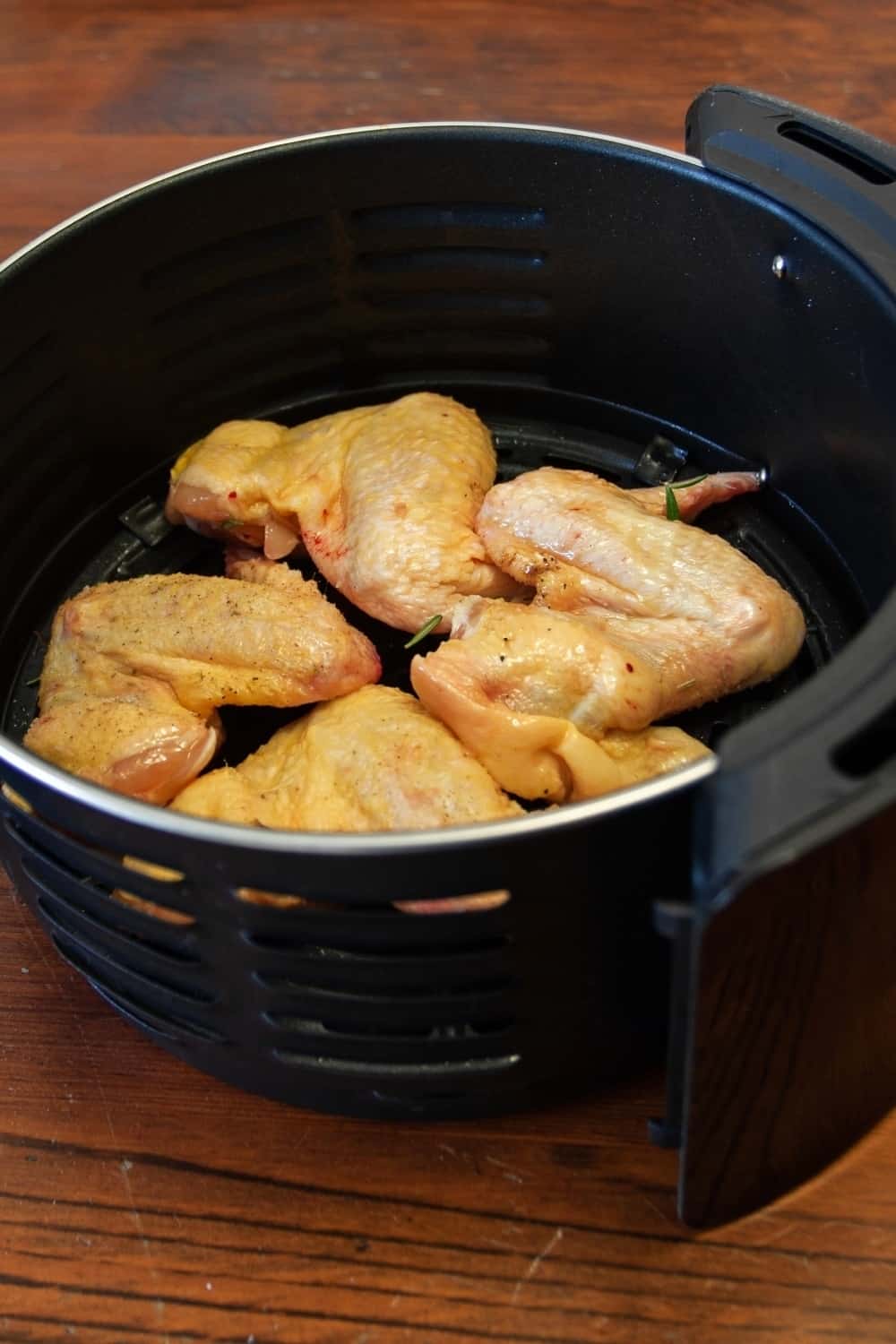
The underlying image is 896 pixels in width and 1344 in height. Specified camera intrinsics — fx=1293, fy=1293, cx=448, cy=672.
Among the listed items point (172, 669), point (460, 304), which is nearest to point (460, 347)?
point (460, 304)

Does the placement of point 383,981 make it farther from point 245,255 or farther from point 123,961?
point 245,255

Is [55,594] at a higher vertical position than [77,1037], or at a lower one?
higher

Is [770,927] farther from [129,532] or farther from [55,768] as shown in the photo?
[129,532]

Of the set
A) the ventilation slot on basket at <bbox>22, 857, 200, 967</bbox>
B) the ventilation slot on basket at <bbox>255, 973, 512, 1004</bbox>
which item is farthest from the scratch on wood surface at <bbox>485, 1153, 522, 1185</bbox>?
the ventilation slot on basket at <bbox>22, 857, 200, 967</bbox>

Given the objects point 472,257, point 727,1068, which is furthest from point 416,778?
point 472,257

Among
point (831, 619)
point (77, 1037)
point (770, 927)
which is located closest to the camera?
point (770, 927)

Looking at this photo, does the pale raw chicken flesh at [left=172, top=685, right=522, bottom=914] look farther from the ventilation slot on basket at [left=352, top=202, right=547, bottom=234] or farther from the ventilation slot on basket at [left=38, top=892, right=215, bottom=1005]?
the ventilation slot on basket at [left=352, top=202, right=547, bottom=234]
